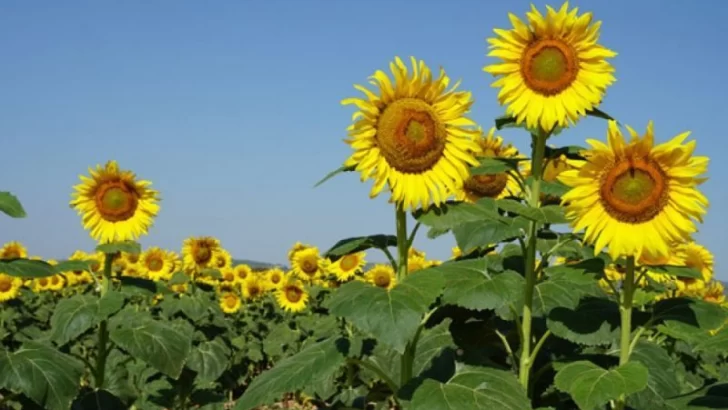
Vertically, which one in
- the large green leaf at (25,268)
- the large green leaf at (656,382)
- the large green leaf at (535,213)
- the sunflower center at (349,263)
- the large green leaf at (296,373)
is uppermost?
the sunflower center at (349,263)

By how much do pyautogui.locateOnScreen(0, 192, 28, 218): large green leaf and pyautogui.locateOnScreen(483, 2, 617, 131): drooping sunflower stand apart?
2.43 metres

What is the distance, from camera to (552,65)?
13.8 feet

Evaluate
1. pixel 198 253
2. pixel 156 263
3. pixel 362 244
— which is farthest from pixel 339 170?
pixel 156 263

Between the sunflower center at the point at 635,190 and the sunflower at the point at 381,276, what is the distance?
655 centimetres

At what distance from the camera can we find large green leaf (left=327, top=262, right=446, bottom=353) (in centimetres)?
288

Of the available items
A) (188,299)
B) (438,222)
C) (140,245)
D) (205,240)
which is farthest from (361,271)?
(438,222)

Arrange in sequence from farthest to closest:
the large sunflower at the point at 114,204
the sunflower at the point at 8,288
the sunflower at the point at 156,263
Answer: the sunflower at the point at 8,288, the sunflower at the point at 156,263, the large sunflower at the point at 114,204

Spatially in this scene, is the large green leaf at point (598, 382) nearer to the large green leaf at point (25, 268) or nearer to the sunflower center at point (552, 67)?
the sunflower center at point (552, 67)

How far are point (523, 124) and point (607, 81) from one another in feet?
1.52

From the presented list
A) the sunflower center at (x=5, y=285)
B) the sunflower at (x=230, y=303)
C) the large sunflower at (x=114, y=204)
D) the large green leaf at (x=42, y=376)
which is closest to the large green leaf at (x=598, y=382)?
the large green leaf at (x=42, y=376)

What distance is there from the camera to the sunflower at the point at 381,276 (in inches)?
402

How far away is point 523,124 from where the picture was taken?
4.19 metres

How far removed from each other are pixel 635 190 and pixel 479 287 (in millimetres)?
821

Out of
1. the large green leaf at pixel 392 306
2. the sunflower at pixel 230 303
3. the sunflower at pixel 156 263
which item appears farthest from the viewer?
the sunflower at pixel 230 303
